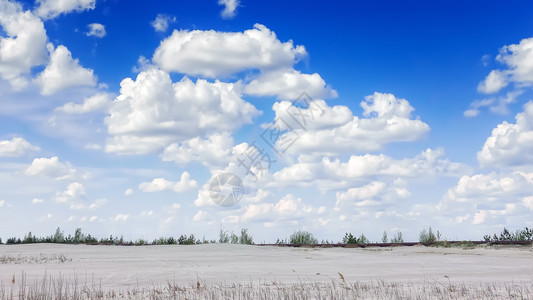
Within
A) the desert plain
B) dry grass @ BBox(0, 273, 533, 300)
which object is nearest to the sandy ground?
the desert plain

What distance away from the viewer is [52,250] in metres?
24.6

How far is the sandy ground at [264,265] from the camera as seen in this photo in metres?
13.2

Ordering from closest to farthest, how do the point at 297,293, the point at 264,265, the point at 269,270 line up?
the point at 297,293
the point at 269,270
the point at 264,265

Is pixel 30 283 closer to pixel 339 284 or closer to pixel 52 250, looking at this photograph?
pixel 339 284

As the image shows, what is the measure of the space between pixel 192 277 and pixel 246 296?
4.37m

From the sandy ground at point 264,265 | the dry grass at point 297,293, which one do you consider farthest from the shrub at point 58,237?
the dry grass at point 297,293

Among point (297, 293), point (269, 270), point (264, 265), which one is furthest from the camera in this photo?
point (264, 265)

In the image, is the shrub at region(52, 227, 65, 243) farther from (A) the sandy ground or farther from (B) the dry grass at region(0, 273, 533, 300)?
(B) the dry grass at region(0, 273, 533, 300)

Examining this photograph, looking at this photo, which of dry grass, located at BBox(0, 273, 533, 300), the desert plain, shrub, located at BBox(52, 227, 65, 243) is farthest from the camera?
shrub, located at BBox(52, 227, 65, 243)

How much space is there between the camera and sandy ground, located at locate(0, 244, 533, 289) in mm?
13172

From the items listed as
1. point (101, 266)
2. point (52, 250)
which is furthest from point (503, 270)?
point (52, 250)

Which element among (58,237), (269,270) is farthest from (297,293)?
(58,237)

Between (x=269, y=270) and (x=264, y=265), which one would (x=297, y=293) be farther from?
(x=264, y=265)

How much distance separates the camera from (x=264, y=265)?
57.1 ft
